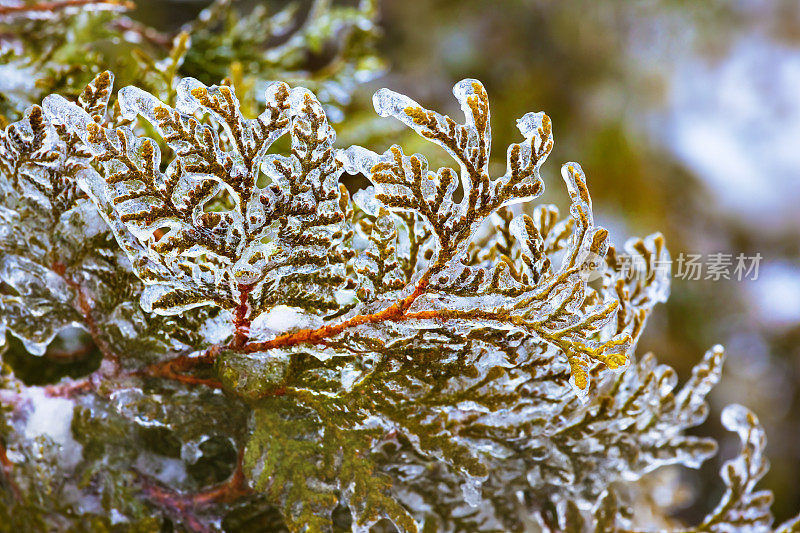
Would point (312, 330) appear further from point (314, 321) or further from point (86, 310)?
point (86, 310)

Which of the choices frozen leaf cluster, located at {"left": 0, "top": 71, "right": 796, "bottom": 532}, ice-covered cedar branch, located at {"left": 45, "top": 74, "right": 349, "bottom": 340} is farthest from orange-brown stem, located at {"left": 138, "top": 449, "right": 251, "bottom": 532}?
ice-covered cedar branch, located at {"left": 45, "top": 74, "right": 349, "bottom": 340}

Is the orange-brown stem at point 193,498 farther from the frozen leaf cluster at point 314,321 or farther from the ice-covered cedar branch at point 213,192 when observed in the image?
the ice-covered cedar branch at point 213,192

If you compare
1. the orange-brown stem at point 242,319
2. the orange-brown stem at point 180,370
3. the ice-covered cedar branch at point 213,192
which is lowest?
the orange-brown stem at point 180,370

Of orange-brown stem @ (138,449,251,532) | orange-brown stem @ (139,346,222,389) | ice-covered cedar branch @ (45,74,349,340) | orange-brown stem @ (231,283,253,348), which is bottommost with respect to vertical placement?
orange-brown stem @ (138,449,251,532)

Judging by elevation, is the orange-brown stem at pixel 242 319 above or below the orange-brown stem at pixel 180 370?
above

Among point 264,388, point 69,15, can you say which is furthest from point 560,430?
point 69,15

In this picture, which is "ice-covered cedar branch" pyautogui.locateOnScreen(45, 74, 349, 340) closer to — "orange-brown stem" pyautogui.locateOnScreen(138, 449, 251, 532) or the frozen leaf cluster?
the frozen leaf cluster

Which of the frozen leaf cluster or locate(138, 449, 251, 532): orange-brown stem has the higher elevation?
the frozen leaf cluster

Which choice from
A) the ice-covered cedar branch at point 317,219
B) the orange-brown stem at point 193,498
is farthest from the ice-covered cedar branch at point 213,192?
the orange-brown stem at point 193,498

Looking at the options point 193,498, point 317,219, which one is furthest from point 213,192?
point 193,498
